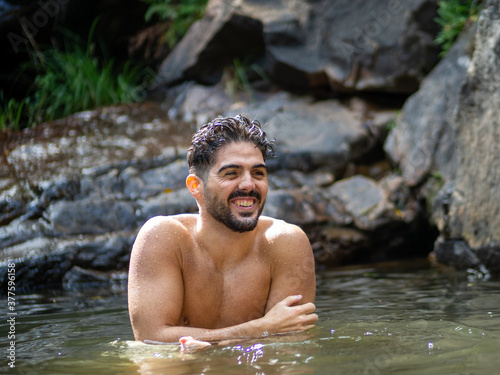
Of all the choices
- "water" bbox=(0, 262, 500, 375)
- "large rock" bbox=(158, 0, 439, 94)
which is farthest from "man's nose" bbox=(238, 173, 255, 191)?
"large rock" bbox=(158, 0, 439, 94)

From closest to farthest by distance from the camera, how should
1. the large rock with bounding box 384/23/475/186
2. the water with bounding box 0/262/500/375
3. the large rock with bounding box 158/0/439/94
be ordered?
the water with bounding box 0/262/500/375
the large rock with bounding box 384/23/475/186
the large rock with bounding box 158/0/439/94

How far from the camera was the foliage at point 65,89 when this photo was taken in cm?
1016

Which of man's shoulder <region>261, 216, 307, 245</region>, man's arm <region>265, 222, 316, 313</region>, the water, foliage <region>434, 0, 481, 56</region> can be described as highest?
foliage <region>434, 0, 481, 56</region>

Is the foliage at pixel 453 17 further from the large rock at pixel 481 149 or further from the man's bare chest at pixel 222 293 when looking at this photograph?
the man's bare chest at pixel 222 293

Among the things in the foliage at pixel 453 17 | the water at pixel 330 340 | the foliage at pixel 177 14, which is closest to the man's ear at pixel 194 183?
the water at pixel 330 340

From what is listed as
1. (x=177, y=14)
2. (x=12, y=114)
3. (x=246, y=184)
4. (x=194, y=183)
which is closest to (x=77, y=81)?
(x=12, y=114)

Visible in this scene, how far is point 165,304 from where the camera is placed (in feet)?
11.6

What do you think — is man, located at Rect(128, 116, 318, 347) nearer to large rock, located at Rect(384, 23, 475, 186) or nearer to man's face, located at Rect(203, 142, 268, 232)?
man's face, located at Rect(203, 142, 268, 232)

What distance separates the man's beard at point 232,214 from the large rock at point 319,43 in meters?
5.99

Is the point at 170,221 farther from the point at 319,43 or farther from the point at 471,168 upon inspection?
the point at 319,43

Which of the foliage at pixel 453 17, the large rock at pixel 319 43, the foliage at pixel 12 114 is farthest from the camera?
the foliage at pixel 12 114

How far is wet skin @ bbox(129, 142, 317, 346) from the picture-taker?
A: 3510 mm

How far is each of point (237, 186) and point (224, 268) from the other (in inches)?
23.0

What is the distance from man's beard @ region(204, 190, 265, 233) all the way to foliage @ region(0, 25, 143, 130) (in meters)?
6.83
